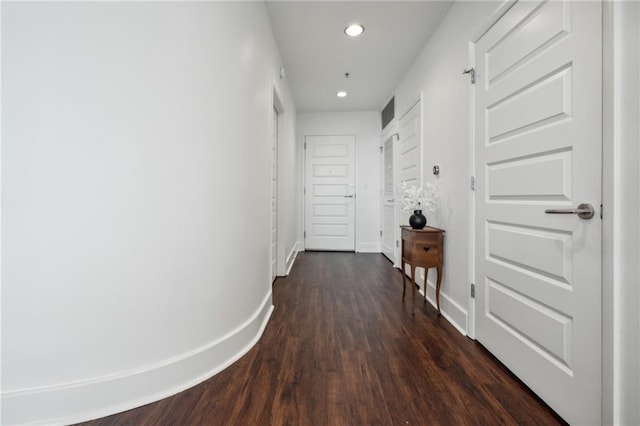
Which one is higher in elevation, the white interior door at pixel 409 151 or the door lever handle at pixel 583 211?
the white interior door at pixel 409 151

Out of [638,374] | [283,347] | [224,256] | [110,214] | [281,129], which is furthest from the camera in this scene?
[281,129]

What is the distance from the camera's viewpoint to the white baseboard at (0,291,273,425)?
108 cm

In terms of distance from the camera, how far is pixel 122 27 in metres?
1.16

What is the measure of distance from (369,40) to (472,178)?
1.82 metres

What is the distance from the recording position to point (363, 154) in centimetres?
500

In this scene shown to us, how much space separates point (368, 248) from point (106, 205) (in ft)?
14.1

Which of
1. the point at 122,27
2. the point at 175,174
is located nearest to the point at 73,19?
the point at 122,27

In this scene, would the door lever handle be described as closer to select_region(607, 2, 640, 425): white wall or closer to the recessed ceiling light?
select_region(607, 2, 640, 425): white wall

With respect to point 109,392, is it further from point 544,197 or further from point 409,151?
point 409,151

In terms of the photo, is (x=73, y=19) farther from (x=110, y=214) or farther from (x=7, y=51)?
(x=110, y=214)

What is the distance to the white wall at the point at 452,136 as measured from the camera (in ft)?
6.41

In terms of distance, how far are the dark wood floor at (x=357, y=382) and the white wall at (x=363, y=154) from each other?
278 cm

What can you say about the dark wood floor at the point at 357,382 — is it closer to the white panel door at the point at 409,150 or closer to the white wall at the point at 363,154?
the white panel door at the point at 409,150

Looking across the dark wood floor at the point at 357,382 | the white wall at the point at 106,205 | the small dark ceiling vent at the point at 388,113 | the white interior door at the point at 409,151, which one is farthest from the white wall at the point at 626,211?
the small dark ceiling vent at the point at 388,113
